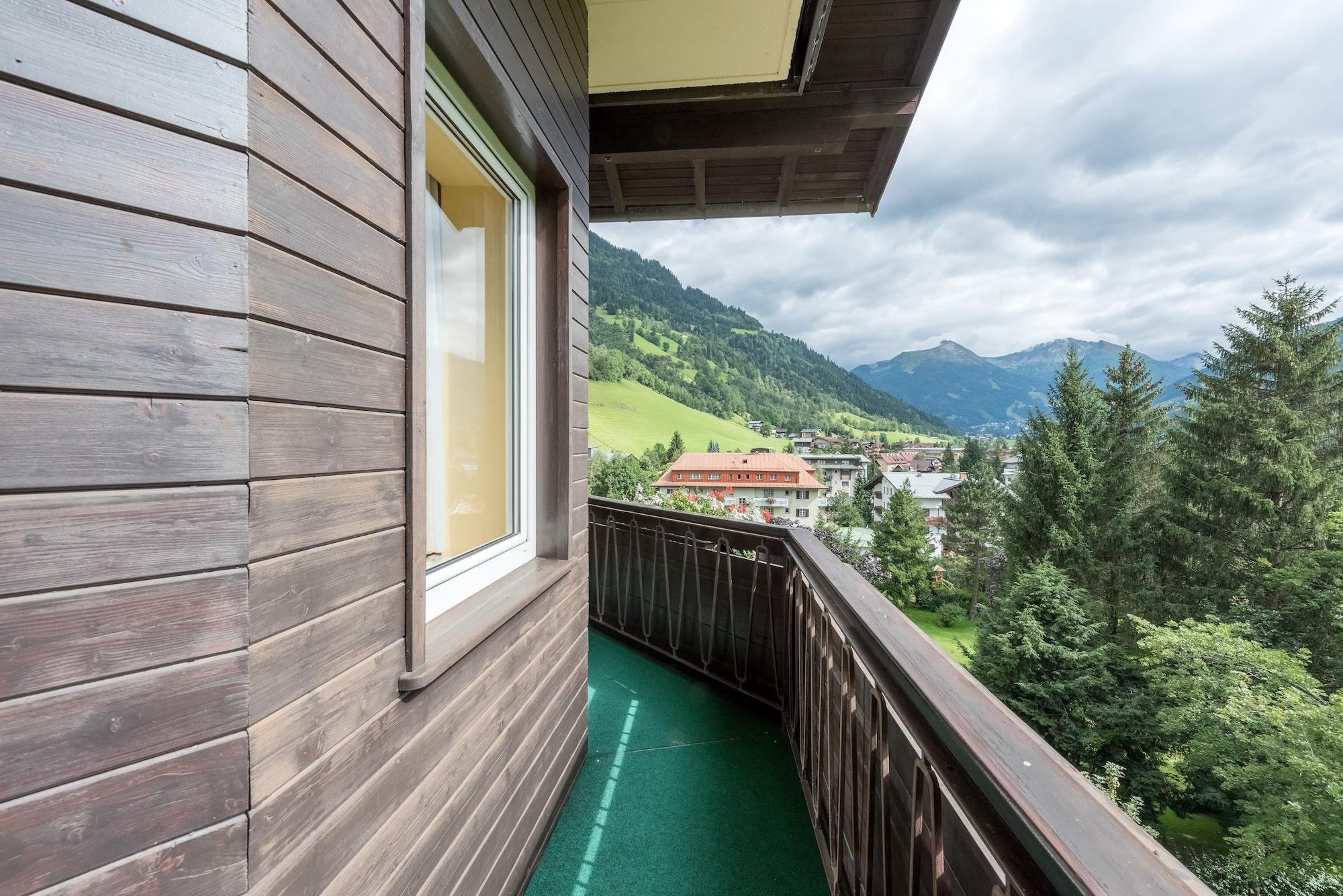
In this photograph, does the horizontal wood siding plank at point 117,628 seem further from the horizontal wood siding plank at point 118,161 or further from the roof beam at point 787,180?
the roof beam at point 787,180

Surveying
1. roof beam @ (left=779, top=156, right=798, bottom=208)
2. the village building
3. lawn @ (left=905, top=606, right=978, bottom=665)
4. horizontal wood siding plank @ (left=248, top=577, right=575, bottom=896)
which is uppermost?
roof beam @ (left=779, top=156, right=798, bottom=208)

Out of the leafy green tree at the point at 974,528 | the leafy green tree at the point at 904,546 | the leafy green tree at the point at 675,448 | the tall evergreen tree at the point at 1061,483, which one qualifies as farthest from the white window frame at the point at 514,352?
the leafy green tree at the point at 675,448

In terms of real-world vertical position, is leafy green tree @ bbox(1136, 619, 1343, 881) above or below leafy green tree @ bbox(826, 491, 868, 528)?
below

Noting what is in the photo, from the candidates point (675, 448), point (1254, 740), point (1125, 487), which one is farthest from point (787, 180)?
point (675, 448)

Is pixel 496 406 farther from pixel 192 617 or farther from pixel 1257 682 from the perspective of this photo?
pixel 1257 682

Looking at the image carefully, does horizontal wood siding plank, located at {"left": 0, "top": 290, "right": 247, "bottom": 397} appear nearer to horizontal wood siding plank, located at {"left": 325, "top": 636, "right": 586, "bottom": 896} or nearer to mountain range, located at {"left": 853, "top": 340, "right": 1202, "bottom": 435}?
horizontal wood siding plank, located at {"left": 325, "top": 636, "right": 586, "bottom": 896}

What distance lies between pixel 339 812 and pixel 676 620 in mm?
2504

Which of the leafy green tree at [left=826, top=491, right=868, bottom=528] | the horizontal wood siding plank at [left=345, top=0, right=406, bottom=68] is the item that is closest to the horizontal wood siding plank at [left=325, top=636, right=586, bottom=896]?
the horizontal wood siding plank at [left=345, top=0, right=406, bottom=68]

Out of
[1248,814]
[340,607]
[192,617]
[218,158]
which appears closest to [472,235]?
[218,158]

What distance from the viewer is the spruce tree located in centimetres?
1784

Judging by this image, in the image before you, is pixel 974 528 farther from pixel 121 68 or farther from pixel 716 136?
pixel 121 68

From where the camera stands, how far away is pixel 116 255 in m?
0.58

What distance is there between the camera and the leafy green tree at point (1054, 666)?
17516 millimetres

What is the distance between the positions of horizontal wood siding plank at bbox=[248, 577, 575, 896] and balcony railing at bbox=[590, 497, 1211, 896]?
0.88 meters
